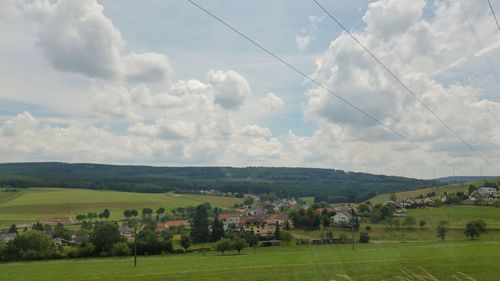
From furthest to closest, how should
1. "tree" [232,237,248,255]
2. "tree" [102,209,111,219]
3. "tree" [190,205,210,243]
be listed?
"tree" [102,209,111,219] → "tree" [190,205,210,243] → "tree" [232,237,248,255]

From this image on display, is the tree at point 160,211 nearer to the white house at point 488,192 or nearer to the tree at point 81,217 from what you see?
the tree at point 81,217

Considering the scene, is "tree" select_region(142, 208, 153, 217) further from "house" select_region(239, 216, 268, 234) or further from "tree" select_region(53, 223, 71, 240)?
"tree" select_region(53, 223, 71, 240)

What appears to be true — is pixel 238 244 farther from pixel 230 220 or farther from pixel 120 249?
pixel 230 220

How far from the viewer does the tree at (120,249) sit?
62125 mm

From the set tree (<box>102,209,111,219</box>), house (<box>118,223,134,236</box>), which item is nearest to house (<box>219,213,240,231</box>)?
house (<box>118,223,134,236</box>)

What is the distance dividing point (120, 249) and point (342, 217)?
48107mm

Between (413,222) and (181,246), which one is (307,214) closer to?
(413,222)

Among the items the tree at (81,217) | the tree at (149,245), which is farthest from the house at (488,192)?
the tree at (81,217)

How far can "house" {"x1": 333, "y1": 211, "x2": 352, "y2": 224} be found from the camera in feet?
294

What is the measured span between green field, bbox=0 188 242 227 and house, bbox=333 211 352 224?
59048 millimetres

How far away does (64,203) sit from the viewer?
428 feet

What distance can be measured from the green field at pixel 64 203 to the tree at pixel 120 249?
46606 millimetres

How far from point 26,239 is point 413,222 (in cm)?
5966

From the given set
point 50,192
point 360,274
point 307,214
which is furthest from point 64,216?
point 360,274
